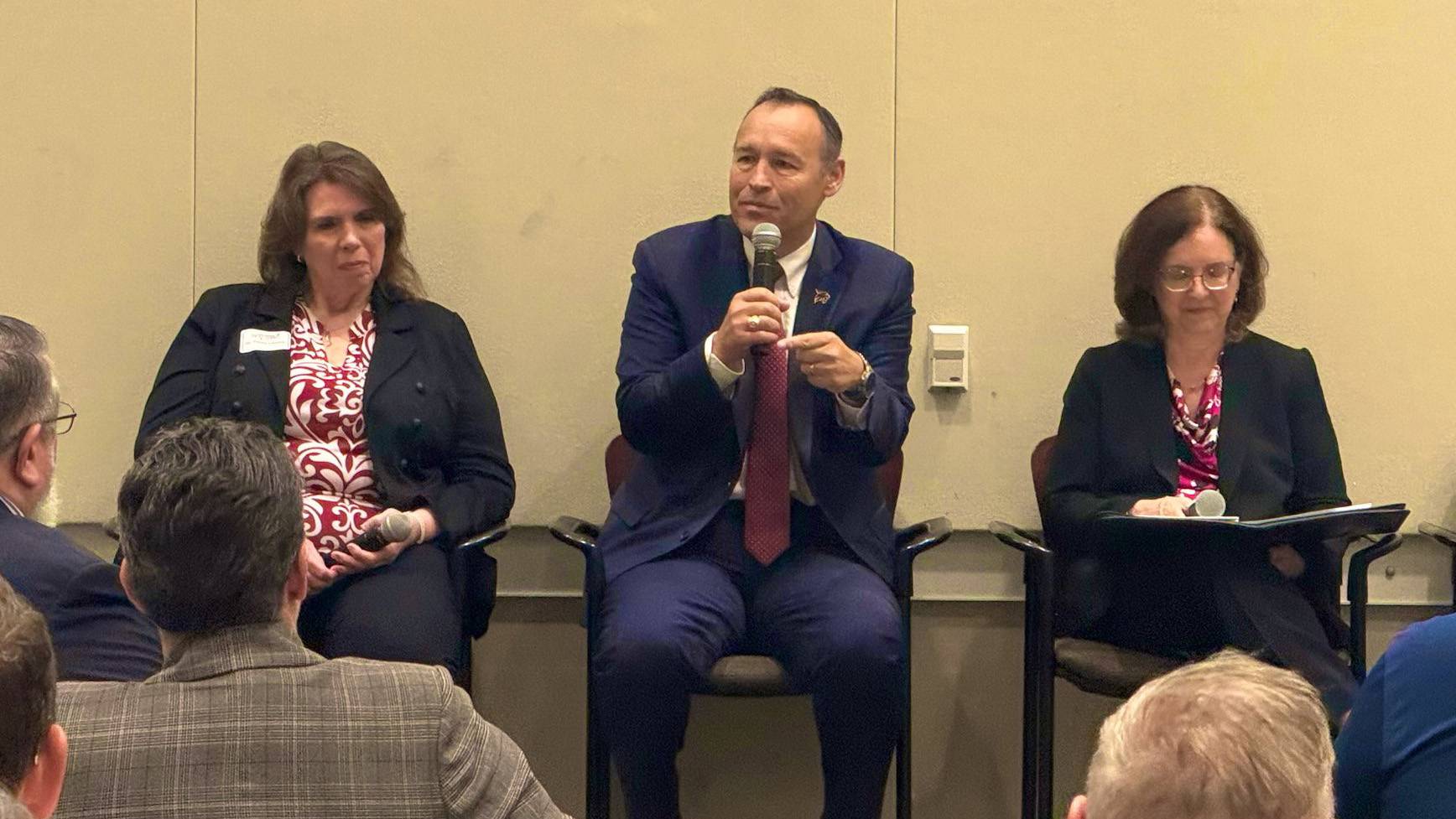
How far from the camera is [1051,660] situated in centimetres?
337

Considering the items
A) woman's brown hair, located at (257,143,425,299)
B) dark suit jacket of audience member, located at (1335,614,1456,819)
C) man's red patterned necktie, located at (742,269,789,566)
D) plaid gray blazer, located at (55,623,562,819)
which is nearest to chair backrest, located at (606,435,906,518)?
man's red patterned necktie, located at (742,269,789,566)

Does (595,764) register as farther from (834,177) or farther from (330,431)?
(834,177)

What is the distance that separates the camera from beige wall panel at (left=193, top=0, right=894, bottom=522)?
12.5 feet

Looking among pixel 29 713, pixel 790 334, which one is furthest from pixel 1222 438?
pixel 29 713

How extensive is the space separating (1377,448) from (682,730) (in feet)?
6.12

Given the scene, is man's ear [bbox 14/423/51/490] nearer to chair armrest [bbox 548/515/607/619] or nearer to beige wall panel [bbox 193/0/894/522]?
chair armrest [bbox 548/515/607/619]

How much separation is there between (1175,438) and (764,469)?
90cm

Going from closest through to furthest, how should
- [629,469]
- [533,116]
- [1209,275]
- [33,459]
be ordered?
[33,459], [1209,275], [629,469], [533,116]

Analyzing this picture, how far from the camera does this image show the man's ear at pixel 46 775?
127 centimetres

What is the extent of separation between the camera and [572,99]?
3.83 m

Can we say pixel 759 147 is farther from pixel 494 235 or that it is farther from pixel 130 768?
pixel 130 768

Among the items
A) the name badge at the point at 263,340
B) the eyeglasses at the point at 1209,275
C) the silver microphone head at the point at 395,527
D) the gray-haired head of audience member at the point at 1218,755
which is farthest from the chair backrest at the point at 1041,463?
Answer: the gray-haired head of audience member at the point at 1218,755

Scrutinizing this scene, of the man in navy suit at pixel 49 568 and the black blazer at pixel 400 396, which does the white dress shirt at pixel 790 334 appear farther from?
the man in navy suit at pixel 49 568

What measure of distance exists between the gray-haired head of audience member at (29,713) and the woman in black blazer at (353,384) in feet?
6.36
